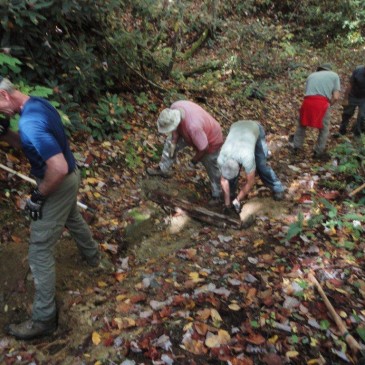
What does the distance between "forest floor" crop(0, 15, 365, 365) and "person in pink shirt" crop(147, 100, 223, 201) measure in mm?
799

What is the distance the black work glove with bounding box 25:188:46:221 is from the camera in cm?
357

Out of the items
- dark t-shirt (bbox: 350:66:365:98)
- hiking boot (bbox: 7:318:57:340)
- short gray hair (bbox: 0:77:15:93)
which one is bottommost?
hiking boot (bbox: 7:318:57:340)

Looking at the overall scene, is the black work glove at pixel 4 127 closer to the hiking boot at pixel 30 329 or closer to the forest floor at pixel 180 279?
the forest floor at pixel 180 279

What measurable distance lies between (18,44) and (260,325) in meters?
5.86

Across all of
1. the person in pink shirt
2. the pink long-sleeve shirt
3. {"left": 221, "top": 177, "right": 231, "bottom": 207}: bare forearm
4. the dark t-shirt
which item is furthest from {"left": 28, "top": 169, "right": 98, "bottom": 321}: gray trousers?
the dark t-shirt

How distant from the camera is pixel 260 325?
149 inches

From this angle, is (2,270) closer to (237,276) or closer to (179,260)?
(179,260)

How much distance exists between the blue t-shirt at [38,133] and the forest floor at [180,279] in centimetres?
178

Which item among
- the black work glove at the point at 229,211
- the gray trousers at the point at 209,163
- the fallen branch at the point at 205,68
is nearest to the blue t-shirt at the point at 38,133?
the gray trousers at the point at 209,163

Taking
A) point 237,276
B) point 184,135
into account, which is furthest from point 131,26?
point 237,276

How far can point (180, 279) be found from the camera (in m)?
4.70

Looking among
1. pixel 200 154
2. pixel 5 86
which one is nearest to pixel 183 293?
pixel 200 154

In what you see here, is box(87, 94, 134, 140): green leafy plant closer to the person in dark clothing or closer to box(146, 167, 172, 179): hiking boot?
box(146, 167, 172, 179): hiking boot

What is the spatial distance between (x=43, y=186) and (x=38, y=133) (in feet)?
1.75
